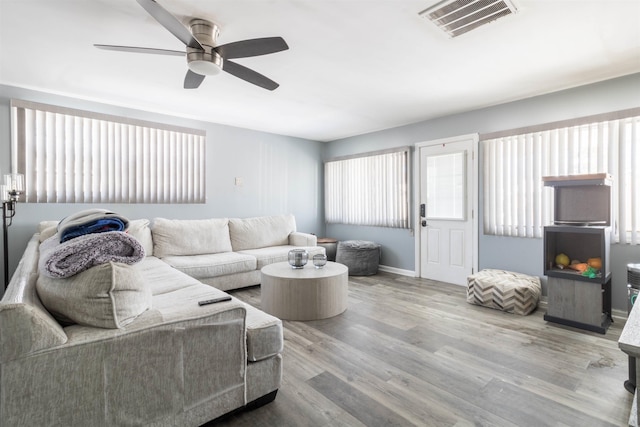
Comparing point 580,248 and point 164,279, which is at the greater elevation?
point 580,248

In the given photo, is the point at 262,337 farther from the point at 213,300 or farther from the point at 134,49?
the point at 134,49

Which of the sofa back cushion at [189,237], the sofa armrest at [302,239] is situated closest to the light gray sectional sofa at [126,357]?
the sofa back cushion at [189,237]

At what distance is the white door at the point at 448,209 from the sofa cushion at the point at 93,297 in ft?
13.0

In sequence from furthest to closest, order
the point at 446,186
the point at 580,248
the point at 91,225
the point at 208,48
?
the point at 446,186
the point at 580,248
the point at 208,48
the point at 91,225

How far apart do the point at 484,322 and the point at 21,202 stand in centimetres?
489

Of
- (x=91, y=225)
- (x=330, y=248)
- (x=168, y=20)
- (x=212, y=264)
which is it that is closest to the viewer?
(x=91, y=225)

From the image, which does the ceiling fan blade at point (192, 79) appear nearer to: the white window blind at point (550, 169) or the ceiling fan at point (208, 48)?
the ceiling fan at point (208, 48)

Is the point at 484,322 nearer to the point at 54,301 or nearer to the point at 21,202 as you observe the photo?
the point at 54,301

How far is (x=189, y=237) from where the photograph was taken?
402 cm

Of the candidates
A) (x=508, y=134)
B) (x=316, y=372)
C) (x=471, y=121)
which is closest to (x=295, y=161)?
(x=471, y=121)

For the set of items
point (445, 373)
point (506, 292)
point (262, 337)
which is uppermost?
point (262, 337)

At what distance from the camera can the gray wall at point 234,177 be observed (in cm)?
336

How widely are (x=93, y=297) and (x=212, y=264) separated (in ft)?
8.07

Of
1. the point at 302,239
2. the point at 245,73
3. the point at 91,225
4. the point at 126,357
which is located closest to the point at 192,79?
the point at 245,73
